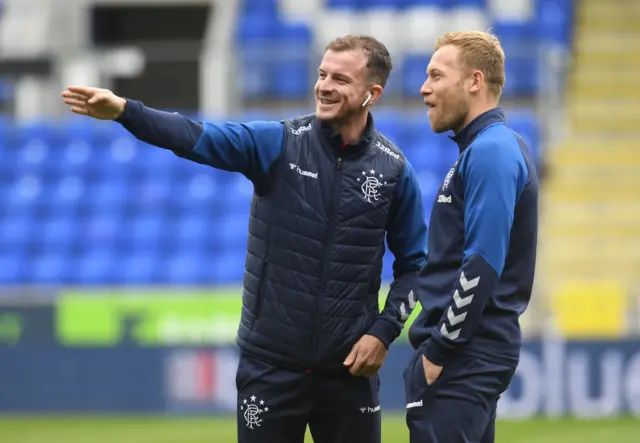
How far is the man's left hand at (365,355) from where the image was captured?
470 centimetres

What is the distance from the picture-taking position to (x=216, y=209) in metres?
13.6

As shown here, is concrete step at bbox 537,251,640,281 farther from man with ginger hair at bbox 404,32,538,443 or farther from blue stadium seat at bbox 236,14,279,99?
man with ginger hair at bbox 404,32,538,443

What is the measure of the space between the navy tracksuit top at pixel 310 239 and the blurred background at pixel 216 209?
16.2 ft

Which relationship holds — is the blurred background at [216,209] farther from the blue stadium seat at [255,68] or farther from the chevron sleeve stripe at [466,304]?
the chevron sleeve stripe at [466,304]

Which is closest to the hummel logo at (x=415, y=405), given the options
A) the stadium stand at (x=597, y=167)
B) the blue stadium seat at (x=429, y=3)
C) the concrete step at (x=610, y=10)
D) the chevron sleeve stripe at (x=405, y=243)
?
the chevron sleeve stripe at (x=405, y=243)

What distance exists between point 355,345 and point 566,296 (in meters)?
7.05

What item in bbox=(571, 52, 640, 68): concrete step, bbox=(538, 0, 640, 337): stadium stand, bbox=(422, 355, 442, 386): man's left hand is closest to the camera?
bbox=(422, 355, 442, 386): man's left hand

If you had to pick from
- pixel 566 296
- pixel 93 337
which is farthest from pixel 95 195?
pixel 566 296

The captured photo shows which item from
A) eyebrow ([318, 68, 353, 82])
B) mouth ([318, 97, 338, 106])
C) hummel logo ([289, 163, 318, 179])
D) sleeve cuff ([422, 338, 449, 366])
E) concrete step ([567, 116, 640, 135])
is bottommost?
sleeve cuff ([422, 338, 449, 366])

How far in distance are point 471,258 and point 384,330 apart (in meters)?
0.80

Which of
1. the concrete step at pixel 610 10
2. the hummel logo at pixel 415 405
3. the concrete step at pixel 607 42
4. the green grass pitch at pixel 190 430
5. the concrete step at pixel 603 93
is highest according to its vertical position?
the concrete step at pixel 610 10

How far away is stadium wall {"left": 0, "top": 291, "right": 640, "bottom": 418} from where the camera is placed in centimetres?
1111

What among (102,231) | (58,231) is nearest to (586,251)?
(102,231)

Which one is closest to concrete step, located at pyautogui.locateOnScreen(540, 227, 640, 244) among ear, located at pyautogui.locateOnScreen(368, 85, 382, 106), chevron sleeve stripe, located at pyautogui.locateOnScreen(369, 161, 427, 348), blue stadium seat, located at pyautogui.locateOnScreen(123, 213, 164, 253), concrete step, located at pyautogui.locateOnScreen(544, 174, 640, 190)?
concrete step, located at pyautogui.locateOnScreen(544, 174, 640, 190)
